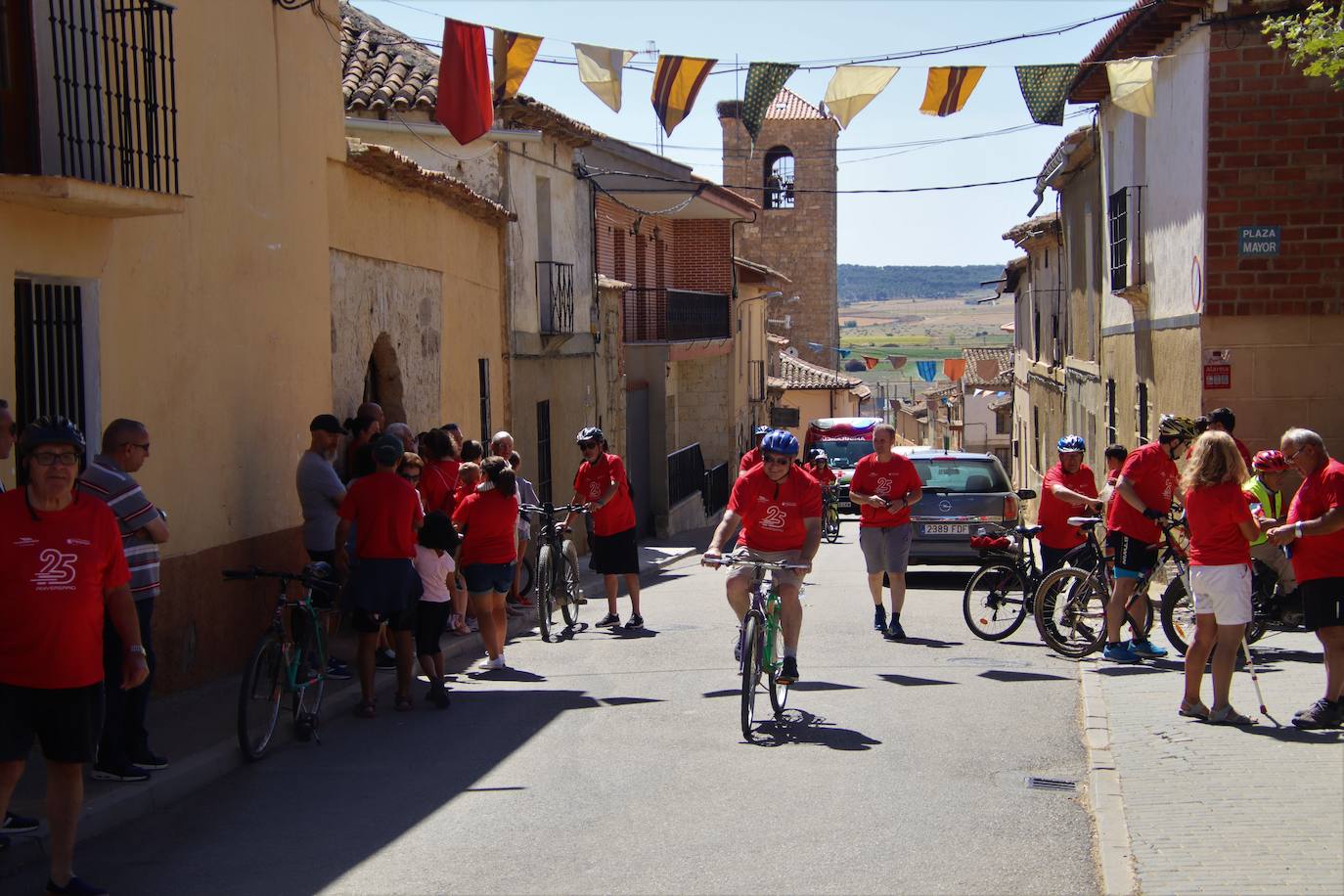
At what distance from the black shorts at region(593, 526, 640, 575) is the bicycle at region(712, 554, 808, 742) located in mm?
4348

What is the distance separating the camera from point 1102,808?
695 cm

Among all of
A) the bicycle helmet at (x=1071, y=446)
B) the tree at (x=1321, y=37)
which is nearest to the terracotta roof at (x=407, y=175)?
the bicycle helmet at (x=1071, y=446)

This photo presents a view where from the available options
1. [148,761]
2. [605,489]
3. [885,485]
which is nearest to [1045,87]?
[885,485]

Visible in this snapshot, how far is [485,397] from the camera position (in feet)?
63.3

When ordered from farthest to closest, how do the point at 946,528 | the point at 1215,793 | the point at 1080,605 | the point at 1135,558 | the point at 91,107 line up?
the point at 946,528, the point at 1080,605, the point at 1135,558, the point at 91,107, the point at 1215,793

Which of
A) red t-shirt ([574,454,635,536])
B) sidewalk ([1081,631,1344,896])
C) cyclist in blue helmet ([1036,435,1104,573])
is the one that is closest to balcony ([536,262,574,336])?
red t-shirt ([574,454,635,536])

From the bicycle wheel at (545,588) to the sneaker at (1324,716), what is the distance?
6775mm

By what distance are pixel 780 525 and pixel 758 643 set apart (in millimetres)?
920

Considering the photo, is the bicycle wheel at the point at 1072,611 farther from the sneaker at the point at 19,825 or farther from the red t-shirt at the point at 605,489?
the sneaker at the point at 19,825

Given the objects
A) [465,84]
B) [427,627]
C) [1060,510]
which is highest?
[465,84]

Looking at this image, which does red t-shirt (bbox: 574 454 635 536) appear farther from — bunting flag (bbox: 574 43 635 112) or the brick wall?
the brick wall

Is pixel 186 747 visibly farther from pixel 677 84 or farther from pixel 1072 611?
pixel 677 84

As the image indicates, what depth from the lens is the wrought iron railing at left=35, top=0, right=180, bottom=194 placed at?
8875 millimetres

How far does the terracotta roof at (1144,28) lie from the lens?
1472 cm
